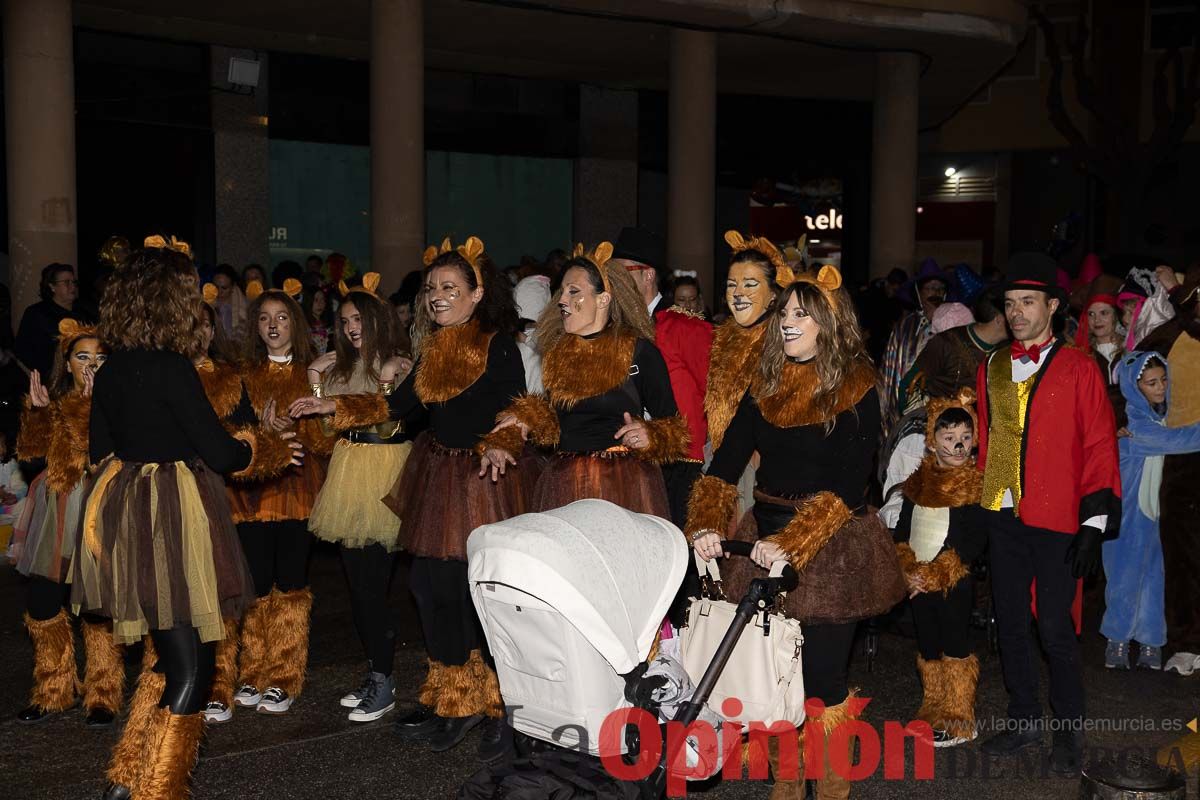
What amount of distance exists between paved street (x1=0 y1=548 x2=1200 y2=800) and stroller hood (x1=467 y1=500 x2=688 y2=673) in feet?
4.59

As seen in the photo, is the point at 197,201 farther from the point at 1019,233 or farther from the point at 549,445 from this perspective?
the point at 1019,233

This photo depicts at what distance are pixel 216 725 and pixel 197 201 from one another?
40.5 feet

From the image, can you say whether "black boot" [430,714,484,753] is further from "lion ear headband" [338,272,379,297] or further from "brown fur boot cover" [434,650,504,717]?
"lion ear headband" [338,272,379,297]

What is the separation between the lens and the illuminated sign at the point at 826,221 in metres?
25.7

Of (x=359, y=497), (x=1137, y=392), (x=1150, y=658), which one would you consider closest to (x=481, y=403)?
(x=359, y=497)

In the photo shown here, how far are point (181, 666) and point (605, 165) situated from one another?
1686 centimetres

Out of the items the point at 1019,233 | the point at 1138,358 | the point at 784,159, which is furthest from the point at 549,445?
the point at 1019,233

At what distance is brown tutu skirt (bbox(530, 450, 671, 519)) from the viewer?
17.0 ft

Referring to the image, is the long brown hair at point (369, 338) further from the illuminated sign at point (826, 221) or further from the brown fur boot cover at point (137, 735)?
the illuminated sign at point (826, 221)

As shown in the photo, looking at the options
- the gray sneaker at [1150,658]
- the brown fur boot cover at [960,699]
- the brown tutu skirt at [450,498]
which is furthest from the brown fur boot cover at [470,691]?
the gray sneaker at [1150,658]

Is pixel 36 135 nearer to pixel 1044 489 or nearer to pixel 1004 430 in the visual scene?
pixel 1004 430

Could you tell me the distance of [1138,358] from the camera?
275 inches

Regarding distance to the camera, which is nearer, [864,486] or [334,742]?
[864,486]

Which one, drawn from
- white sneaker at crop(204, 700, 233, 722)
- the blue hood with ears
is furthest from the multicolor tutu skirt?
the blue hood with ears
